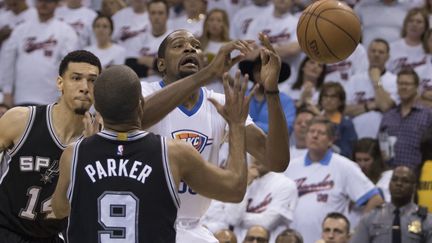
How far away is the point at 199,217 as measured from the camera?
6723mm

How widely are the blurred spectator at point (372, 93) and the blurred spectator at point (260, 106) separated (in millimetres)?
934

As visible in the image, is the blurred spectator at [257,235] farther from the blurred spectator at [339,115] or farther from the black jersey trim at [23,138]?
the black jersey trim at [23,138]

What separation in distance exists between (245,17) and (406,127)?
11.7 ft

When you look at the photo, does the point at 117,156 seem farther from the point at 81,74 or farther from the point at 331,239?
the point at 331,239

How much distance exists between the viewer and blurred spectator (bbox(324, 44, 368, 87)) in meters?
12.5

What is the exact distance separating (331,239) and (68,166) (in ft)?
15.7

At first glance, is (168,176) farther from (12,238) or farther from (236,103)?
(12,238)

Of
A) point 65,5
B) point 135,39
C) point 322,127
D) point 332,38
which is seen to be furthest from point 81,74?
point 65,5

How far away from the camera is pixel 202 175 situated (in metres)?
5.23

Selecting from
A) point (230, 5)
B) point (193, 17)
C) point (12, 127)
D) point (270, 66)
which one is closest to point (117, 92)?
point (270, 66)

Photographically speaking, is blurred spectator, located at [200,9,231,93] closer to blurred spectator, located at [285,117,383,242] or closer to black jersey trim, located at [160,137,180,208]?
blurred spectator, located at [285,117,383,242]

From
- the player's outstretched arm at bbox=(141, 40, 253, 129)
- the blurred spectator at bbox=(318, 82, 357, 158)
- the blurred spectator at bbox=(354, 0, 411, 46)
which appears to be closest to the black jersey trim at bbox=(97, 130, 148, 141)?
the player's outstretched arm at bbox=(141, 40, 253, 129)

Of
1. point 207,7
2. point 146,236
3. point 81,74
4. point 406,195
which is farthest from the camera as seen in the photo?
point 207,7

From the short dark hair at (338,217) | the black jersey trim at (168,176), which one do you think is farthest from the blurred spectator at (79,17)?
the black jersey trim at (168,176)
